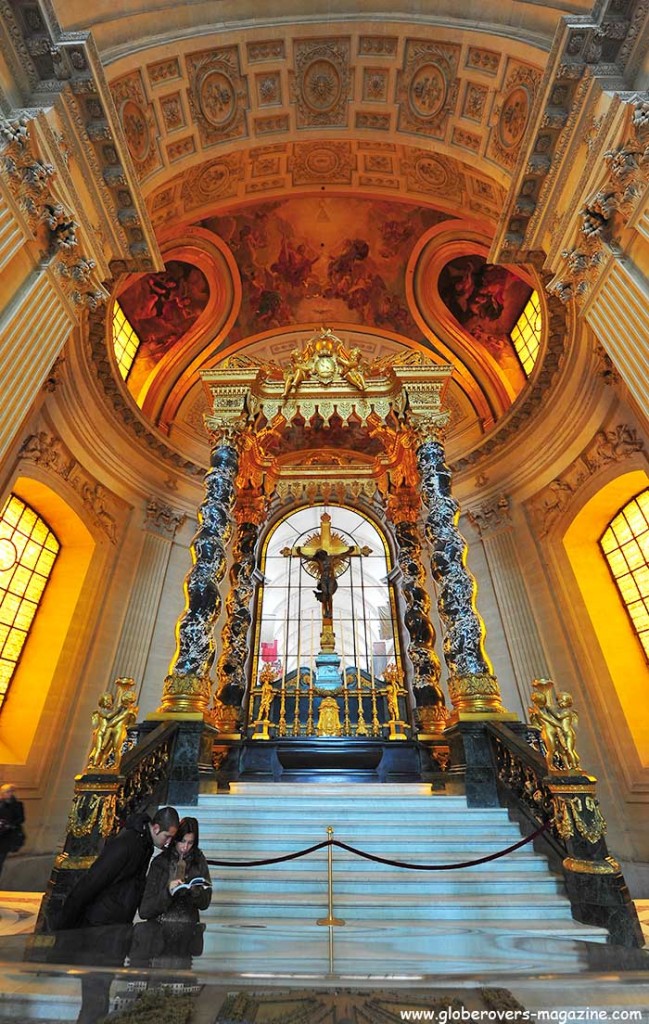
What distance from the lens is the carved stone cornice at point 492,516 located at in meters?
10.8

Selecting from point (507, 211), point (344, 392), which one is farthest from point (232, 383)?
point (507, 211)

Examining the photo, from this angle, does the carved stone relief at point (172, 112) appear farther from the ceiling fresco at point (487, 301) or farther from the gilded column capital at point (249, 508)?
the ceiling fresco at point (487, 301)

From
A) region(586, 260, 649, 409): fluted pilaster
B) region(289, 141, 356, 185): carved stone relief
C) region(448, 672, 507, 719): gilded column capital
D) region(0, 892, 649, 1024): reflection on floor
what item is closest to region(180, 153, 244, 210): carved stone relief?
region(289, 141, 356, 185): carved stone relief

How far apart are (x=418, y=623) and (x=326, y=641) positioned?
1.85m

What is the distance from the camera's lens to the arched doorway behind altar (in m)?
8.63

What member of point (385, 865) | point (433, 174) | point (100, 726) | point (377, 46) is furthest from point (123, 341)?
point (385, 865)

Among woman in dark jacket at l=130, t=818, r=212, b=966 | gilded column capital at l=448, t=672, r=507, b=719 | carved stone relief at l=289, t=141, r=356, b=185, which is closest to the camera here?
woman in dark jacket at l=130, t=818, r=212, b=966

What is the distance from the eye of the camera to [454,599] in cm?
634

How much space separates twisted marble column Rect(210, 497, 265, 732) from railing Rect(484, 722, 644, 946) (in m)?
4.13

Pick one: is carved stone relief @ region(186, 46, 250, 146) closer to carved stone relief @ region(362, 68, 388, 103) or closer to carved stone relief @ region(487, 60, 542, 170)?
carved stone relief @ region(362, 68, 388, 103)

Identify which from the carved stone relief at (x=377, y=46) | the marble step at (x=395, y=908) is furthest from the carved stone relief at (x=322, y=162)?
the marble step at (x=395, y=908)

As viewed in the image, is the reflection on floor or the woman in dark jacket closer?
the reflection on floor

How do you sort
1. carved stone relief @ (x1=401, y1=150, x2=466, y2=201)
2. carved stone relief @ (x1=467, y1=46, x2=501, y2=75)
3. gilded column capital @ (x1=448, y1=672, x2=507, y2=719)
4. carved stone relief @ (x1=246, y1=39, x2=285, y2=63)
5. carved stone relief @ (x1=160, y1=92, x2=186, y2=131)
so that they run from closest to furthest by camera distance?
gilded column capital @ (x1=448, y1=672, x2=507, y2=719), carved stone relief @ (x1=467, y1=46, x2=501, y2=75), carved stone relief @ (x1=160, y1=92, x2=186, y2=131), carved stone relief @ (x1=246, y1=39, x2=285, y2=63), carved stone relief @ (x1=401, y1=150, x2=466, y2=201)

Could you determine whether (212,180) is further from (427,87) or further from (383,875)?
(383,875)
